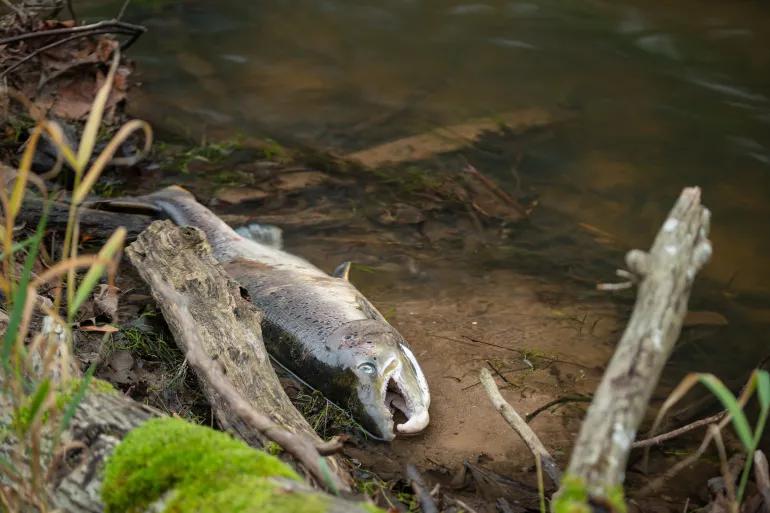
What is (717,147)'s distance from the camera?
26.1ft

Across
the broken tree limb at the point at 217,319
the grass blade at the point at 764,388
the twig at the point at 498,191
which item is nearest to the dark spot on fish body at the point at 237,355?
the broken tree limb at the point at 217,319

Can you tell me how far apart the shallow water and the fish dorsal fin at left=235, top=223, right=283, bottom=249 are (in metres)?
0.22

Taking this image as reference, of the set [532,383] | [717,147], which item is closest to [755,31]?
[717,147]

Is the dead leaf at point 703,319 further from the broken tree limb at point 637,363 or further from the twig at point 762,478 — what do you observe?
the broken tree limb at point 637,363

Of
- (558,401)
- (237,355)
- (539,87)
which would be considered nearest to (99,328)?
(237,355)

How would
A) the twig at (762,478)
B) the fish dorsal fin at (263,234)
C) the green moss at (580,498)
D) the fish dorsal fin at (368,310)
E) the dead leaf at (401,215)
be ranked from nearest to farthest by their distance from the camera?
1. the green moss at (580,498)
2. the twig at (762,478)
3. the fish dorsal fin at (368,310)
4. the fish dorsal fin at (263,234)
5. the dead leaf at (401,215)

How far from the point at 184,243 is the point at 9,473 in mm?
2215

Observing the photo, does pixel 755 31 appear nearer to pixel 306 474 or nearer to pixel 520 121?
pixel 520 121

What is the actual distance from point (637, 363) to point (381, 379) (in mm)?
2341

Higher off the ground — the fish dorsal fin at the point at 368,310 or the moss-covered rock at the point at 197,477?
the moss-covered rock at the point at 197,477

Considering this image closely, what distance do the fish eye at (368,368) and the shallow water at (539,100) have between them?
0.92 metres

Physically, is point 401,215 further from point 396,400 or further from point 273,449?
point 273,449

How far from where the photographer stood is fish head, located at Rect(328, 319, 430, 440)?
4535mm

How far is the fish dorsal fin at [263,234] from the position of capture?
20.5 ft
